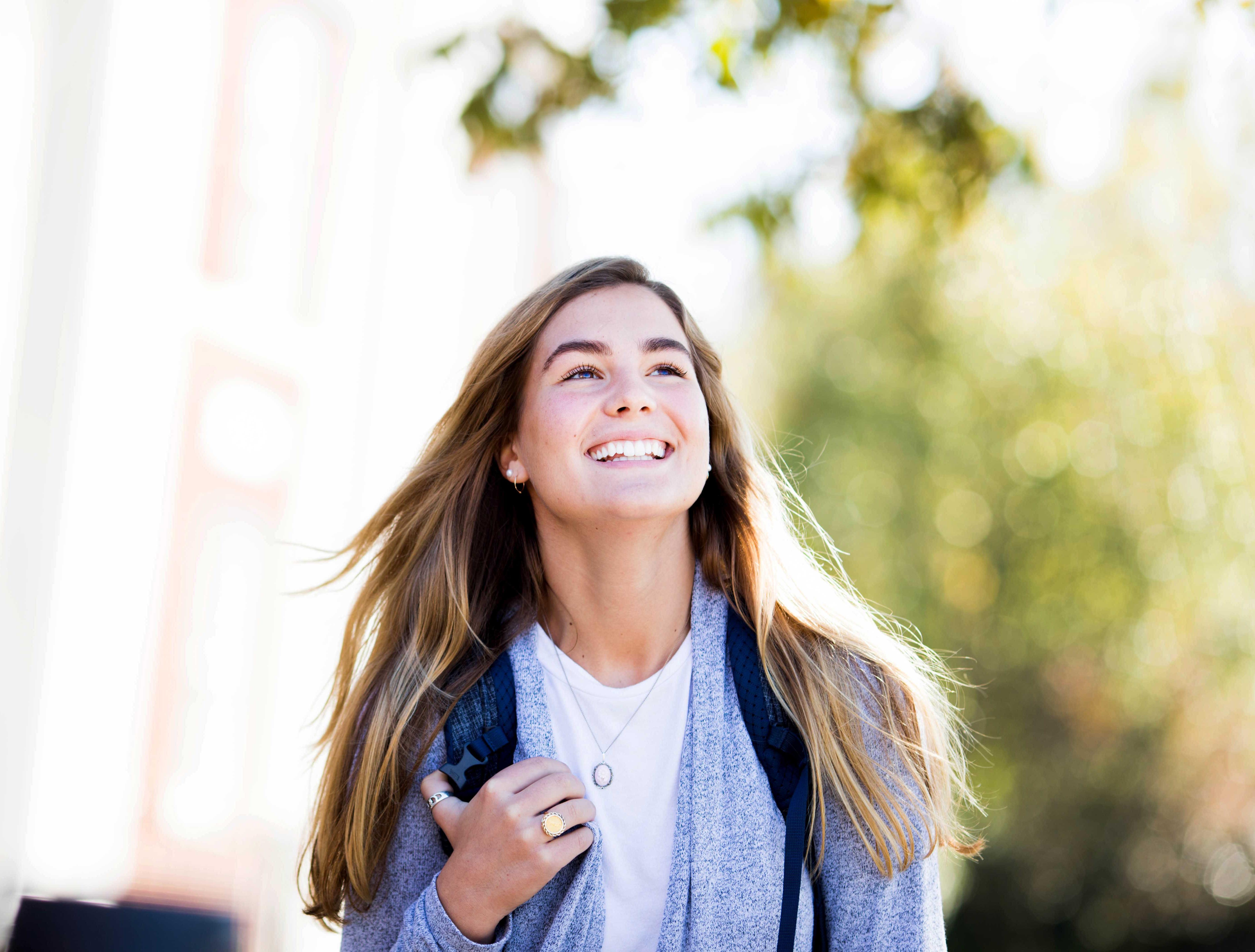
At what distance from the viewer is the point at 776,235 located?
14.0ft

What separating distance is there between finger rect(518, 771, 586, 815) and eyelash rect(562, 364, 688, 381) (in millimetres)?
833

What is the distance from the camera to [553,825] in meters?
2.04

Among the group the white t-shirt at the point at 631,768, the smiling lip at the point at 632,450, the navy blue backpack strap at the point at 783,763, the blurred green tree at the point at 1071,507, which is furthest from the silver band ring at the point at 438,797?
the blurred green tree at the point at 1071,507

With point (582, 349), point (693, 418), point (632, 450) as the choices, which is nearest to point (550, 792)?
point (632, 450)

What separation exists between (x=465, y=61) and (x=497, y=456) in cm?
176

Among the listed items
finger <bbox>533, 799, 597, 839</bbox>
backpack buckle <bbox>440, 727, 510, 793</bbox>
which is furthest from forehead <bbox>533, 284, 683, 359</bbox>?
finger <bbox>533, 799, 597, 839</bbox>

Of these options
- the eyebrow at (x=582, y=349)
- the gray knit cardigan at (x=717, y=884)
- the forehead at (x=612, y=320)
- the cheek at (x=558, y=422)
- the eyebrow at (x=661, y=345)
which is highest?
the forehead at (x=612, y=320)

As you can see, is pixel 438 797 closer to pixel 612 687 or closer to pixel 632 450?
pixel 612 687

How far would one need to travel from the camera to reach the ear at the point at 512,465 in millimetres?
2639

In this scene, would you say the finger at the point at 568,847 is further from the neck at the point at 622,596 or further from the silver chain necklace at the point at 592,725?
the neck at the point at 622,596

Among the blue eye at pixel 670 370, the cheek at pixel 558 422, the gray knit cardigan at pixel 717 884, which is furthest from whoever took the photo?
the blue eye at pixel 670 370

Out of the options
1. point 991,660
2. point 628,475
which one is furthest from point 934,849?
point 991,660

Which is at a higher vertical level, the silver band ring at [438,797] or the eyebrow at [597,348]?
the eyebrow at [597,348]

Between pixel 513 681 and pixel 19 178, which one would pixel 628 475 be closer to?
pixel 513 681
